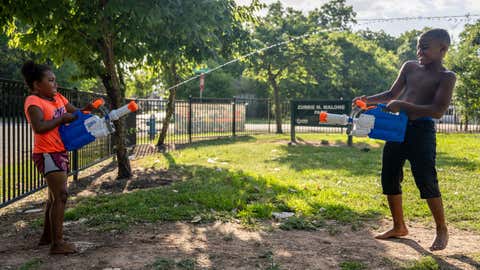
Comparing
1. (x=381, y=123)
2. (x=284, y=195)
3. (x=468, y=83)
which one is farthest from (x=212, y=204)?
(x=468, y=83)

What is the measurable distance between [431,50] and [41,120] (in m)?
3.36

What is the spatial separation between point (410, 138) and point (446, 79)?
0.59 metres

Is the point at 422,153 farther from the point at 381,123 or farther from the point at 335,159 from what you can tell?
the point at 335,159

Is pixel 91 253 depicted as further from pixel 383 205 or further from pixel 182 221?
pixel 383 205

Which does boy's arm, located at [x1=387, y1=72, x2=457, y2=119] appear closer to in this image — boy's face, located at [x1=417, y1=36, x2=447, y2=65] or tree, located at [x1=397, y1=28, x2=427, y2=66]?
boy's face, located at [x1=417, y1=36, x2=447, y2=65]

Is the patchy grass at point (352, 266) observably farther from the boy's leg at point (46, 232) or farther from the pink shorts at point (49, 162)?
the boy's leg at point (46, 232)

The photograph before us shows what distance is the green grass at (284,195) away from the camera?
5.11m

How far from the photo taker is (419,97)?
4.00 m

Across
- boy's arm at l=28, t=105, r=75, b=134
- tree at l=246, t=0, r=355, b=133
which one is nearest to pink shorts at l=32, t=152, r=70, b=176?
boy's arm at l=28, t=105, r=75, b=134

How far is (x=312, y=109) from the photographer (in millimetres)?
14117

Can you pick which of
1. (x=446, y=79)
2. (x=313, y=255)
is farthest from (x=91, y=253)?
(x=446, y=79)

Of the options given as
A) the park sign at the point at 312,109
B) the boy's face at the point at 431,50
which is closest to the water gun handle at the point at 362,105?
the boy's face at the point at 431,50

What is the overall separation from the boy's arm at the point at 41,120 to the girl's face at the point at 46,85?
189mm

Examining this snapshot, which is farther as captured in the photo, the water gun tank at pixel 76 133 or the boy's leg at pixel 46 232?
the boy's leg at pixel 46 232
